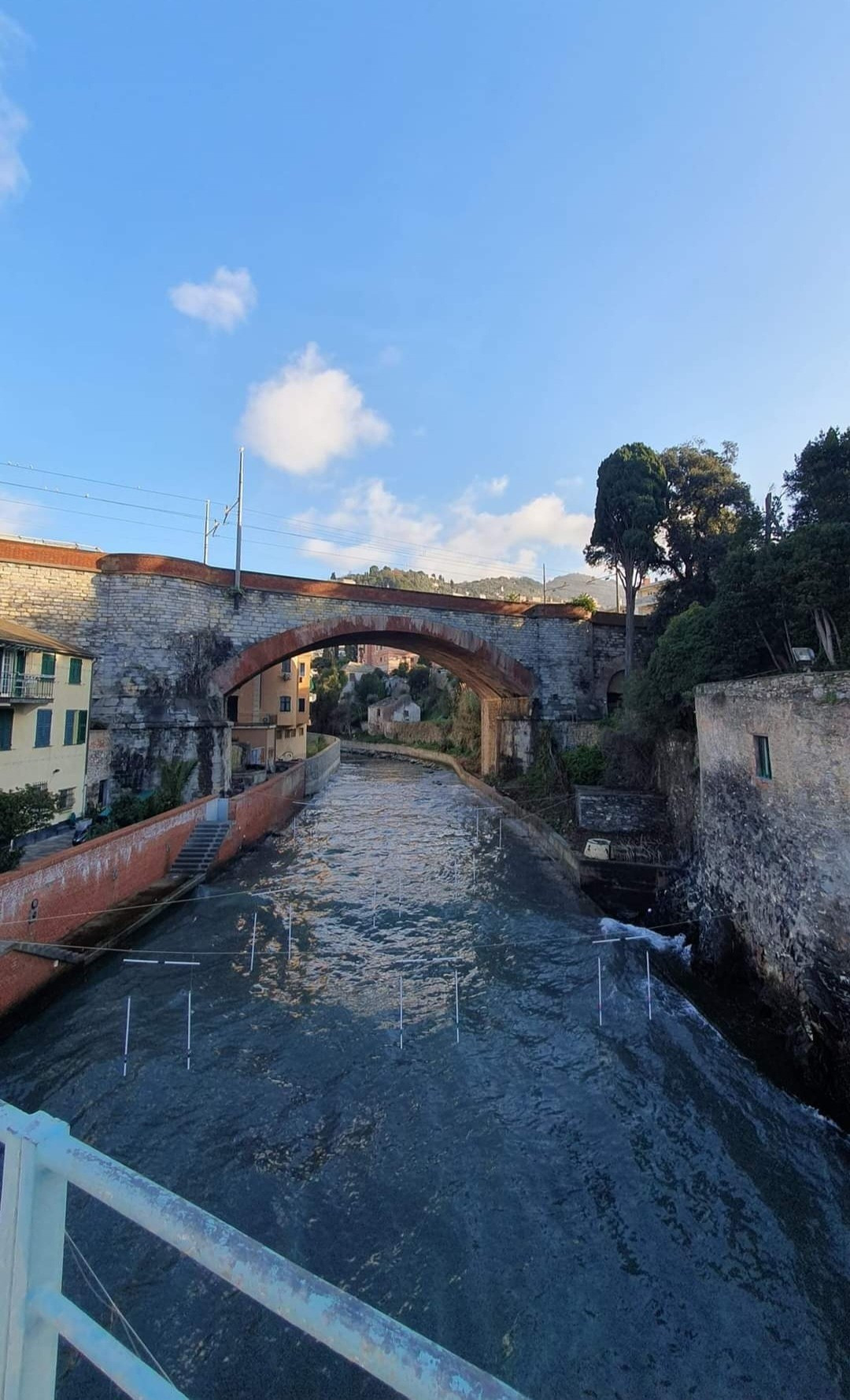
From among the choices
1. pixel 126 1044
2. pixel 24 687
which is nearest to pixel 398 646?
pixel 24 687

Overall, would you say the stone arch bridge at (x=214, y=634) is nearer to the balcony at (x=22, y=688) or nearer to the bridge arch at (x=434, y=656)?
the bridge arch at (x=434, y=656)

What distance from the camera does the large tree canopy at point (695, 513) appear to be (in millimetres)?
20062

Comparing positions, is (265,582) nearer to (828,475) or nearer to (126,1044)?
(126,1044)

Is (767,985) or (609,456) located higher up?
(609,456)

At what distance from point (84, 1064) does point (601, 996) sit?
6.76m

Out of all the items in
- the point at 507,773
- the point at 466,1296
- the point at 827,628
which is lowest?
the point at 466,1296

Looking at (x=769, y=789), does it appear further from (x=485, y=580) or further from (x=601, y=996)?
(x=485, y=580)

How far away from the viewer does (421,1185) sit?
550 centimetres

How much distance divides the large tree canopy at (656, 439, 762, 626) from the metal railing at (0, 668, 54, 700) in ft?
61.0

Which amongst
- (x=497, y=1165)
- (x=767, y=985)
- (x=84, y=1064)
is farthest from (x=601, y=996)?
(x=84, y=1064)

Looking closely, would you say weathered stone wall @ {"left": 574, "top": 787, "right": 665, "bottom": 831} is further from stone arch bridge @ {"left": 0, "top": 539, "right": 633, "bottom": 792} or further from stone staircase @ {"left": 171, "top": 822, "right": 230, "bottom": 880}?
stone staircase @ {"left": 171, "top": 822, "right": 230, "bottom": 880}

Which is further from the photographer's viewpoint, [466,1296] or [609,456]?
[609,456]

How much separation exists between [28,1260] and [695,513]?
23068 mm

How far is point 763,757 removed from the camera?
9219 mm
